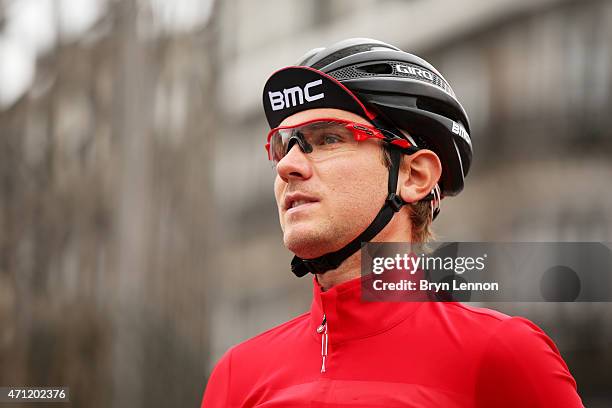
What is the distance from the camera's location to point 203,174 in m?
11.6

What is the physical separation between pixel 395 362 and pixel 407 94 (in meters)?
0.73

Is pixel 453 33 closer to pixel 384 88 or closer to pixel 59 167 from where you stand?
pixel 59 167

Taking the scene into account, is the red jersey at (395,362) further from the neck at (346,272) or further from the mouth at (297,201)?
the mouth at (297,201)

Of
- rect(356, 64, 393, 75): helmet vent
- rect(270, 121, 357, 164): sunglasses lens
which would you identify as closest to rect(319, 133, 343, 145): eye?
rect(270, 121, 357, 164): sunglasses lens

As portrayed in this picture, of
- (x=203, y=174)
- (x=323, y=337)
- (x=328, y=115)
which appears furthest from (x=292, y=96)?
(x=203, y=174)

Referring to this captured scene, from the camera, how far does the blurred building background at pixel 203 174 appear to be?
348 inches

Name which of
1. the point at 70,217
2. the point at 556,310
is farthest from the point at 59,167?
the point at 556,310

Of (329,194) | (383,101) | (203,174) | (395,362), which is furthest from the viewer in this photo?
(203,174)

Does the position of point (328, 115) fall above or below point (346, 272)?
above

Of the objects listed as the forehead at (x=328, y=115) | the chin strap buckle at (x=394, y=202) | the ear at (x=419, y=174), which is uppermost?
the forehead at (x=328, y=115)

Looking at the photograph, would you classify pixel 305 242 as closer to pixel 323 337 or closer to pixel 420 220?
pixel 323 337

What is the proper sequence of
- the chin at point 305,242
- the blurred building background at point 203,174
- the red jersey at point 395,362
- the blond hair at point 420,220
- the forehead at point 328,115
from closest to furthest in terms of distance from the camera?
the red jersey at point 395,362 < the chin at point 305,242 < the forehead at point 328,115 < the blond hair at point 420,220 < the blurred building background at point 203,174

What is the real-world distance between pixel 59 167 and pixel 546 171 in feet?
18.5

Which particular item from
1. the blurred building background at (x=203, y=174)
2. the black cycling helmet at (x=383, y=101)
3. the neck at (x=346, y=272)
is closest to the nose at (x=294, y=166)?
the black cycling helmet at (x=383, y=101)
